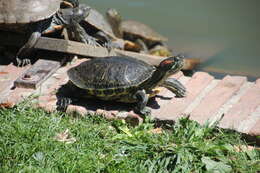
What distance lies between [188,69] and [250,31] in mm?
2710

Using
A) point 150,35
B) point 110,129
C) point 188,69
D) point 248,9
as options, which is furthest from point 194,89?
point 248,9

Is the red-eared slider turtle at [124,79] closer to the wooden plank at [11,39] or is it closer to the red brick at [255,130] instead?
the red brick at [255,130]

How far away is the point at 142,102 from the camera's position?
424 cm

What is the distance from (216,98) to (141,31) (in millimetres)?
5875

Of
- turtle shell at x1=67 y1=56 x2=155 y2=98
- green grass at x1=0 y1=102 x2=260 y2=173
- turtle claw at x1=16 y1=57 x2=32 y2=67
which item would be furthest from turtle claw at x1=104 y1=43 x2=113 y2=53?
green grass at x1=0 y1=102 x2=260 y2=173

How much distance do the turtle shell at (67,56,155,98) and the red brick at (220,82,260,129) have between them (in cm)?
88

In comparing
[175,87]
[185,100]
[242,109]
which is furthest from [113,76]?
[242,109]

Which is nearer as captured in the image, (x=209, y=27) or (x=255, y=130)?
(x=255, y=130)

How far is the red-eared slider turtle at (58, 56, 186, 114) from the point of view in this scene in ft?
13.9

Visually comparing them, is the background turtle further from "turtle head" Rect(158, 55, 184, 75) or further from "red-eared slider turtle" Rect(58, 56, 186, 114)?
"turtle head" Rect(158, 55, 184, 75)

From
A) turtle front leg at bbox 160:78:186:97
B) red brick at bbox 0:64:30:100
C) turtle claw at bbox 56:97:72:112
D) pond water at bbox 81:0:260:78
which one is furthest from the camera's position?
pond water at bbox 81:0:260:78

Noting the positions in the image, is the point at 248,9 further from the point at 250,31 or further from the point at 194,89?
the point at 194,89

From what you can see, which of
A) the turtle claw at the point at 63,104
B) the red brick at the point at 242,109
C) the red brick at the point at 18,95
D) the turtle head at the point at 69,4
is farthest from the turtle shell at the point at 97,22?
the red brick at the point at 242,109

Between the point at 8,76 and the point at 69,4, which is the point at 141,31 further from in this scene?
the point at 8,76
